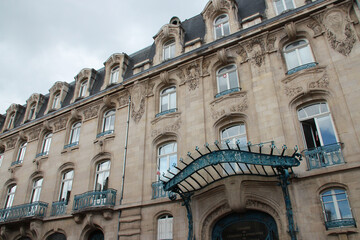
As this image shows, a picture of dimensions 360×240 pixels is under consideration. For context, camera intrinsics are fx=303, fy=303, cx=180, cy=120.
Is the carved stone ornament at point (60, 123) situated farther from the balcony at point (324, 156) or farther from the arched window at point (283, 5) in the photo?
the balcony at point (324, 156)

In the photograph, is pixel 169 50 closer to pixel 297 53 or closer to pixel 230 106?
pixel 230 106

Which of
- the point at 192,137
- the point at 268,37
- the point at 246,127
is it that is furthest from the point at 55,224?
the point at 268,37

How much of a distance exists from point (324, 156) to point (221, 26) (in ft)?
29.2

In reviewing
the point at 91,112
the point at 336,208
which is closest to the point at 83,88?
the point at 91,112

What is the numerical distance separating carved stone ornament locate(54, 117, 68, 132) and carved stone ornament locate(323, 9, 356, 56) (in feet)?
50.2

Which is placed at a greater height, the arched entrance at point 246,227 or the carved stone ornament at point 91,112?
the carved stone ornament at point 91,112

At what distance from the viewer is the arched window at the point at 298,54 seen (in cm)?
1266

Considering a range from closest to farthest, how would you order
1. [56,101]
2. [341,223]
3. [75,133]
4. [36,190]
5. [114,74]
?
[341,223], [36,190], [75,133], [114,74], [56,101]

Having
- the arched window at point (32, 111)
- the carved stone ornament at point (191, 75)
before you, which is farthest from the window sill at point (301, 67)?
the arched window at point (32, 111)

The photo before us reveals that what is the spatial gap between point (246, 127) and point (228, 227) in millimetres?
3985

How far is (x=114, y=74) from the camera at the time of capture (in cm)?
1916

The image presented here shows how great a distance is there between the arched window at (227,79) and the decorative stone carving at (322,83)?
3372mm

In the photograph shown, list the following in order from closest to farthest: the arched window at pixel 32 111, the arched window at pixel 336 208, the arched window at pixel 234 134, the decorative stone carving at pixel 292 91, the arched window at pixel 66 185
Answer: the arched window at pixel 336 208
the decorative stone carving at pixel 292 91
the arched window at pixel 234 134
the arched window at pixel 66 185
the arched window at pixel 32 111

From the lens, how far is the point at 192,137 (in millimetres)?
13188
